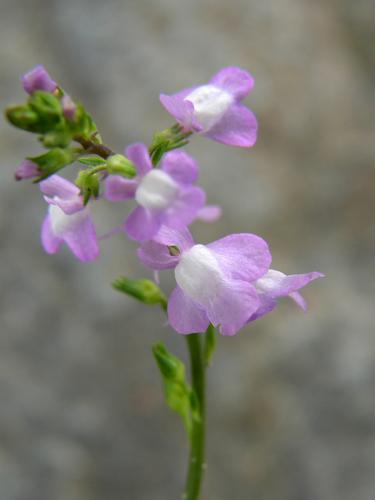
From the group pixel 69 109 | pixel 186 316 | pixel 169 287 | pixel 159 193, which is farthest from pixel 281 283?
pixel 169 287

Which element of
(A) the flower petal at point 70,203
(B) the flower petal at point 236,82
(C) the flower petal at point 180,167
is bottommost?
(C) the flower petal at point 180,167

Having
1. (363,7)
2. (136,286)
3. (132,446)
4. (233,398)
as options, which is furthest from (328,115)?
(136,286)

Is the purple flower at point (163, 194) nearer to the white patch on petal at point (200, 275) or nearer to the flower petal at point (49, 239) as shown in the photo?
the white patch on petal at point (200, 275)

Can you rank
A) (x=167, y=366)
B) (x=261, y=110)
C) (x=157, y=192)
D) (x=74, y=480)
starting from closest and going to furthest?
(x=157, y=192)
(x=167, y=366)
(x=74, y=480)
(x=261, y=110)

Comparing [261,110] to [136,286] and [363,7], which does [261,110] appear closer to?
[363,7]

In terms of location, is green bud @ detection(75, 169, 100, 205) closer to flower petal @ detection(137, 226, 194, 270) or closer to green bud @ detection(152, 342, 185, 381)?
flower petal @ detection(137, 226, 194, 270)

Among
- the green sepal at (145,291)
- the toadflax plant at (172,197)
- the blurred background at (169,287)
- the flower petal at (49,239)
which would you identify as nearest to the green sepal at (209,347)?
the toadflax plant at (172,197)
